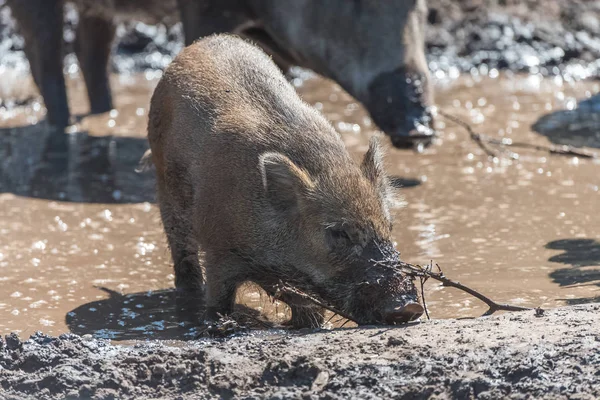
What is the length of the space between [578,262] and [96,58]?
6240 mm

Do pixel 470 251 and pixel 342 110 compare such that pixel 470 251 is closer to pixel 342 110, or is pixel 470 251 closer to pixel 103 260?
pixel 103 260

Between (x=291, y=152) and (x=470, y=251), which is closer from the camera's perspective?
(x=291, y=152)

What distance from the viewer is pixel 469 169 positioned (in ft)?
26.1

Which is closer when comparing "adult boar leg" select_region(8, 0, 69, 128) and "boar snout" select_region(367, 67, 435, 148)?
"boar snout" select_region(367, 67, 435, 148)

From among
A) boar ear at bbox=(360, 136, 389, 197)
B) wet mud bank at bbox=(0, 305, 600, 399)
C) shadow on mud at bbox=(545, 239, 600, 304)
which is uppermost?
boar ear at bbox=(360, 136, 389, 197)

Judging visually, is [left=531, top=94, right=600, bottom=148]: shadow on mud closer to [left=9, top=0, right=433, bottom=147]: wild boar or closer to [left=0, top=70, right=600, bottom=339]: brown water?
[left=0, top=70, right=600, bottom=339]: brown water

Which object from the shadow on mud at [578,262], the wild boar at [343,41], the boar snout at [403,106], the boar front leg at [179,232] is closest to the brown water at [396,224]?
the shadow on mud at [578,262]

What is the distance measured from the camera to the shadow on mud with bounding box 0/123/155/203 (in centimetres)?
775

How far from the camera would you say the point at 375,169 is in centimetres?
477

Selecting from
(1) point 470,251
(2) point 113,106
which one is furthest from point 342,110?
(1) point 470,251

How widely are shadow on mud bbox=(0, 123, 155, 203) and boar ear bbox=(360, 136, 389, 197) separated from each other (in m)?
3.00

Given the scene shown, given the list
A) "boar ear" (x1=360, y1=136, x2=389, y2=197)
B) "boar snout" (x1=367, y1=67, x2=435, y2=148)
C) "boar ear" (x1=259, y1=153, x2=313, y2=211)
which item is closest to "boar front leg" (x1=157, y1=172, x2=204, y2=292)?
"boar ear" (x1=259, y1=153, x2=313, y2=211)

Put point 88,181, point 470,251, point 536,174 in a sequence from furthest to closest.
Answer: point 88,181, point 536,174, point 470,251

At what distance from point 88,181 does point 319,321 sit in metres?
3.81
